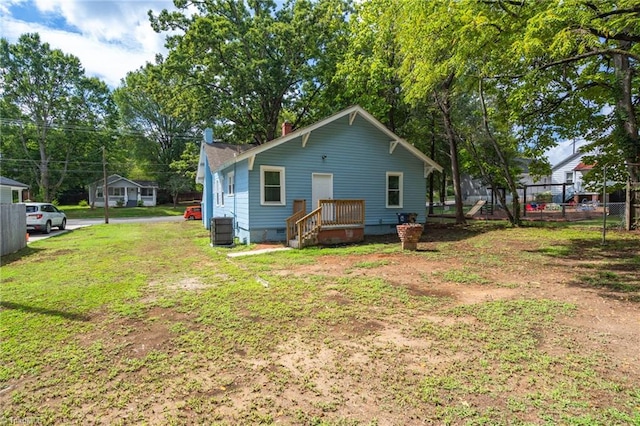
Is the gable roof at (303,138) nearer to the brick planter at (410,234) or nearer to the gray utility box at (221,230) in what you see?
the gray utility box at (221,230)

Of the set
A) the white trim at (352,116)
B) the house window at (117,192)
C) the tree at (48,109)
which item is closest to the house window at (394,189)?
the white trim at (352,116)

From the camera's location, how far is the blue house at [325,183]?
11943mm

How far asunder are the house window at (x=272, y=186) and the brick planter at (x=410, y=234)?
186 inches

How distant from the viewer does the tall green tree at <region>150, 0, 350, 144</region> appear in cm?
2203

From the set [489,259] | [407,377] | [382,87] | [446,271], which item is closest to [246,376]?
[407,377]

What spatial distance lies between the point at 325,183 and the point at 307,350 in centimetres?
1024

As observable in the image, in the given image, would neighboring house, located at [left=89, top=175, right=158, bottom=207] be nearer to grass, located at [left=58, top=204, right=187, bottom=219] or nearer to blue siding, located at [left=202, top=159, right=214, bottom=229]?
grass, located at [left=58, top=204, right=187, bottom=219]

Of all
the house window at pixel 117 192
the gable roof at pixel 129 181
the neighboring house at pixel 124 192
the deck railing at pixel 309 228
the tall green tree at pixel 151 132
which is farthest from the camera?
the house window at pixel 117 192

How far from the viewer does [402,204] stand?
15.3 m

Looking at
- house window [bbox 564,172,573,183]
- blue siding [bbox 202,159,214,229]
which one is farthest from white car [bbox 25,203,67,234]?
house window [bbox 564,172,573,183]

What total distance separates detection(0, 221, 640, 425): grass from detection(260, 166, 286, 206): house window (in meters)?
5.14

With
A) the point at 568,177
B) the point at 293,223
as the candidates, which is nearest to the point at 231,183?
the point at 293,223

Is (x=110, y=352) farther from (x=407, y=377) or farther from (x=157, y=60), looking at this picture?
(x=157, y=60)

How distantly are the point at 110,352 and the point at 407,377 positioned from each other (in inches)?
125
